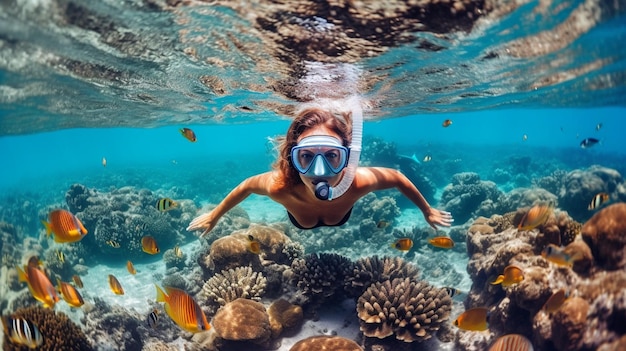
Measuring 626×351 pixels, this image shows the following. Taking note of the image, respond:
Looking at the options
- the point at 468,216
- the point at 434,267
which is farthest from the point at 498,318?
the point at 468,216

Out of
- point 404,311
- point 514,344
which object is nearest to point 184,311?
point 514,344

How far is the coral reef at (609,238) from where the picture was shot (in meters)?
5.30

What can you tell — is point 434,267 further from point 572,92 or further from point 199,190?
point 199,190

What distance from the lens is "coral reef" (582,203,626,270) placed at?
5.30 m

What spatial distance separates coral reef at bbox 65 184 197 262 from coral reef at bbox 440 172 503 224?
44.1ft

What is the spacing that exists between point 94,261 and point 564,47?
19362mm

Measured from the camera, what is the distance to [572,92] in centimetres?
2014

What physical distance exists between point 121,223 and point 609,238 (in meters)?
16.0

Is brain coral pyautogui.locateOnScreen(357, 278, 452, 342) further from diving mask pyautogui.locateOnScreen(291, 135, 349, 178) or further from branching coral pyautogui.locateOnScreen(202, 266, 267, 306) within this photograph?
diving mask pyautogui.locateOnScreen(291, 135, 349, 178)

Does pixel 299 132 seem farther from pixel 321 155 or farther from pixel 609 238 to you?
pixel 609 238

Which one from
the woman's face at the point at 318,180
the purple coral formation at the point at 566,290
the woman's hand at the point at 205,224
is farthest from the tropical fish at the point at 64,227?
the purple coral formation at the point at 566,290

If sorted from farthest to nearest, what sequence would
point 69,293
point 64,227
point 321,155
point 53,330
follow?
1. point 53,330
2. point 69,293
3. point 64,227
4. point 321,155

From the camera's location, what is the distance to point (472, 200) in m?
16.7

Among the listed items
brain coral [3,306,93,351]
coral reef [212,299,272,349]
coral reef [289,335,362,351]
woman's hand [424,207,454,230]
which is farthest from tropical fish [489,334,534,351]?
brain coral [3,306,93,351]
